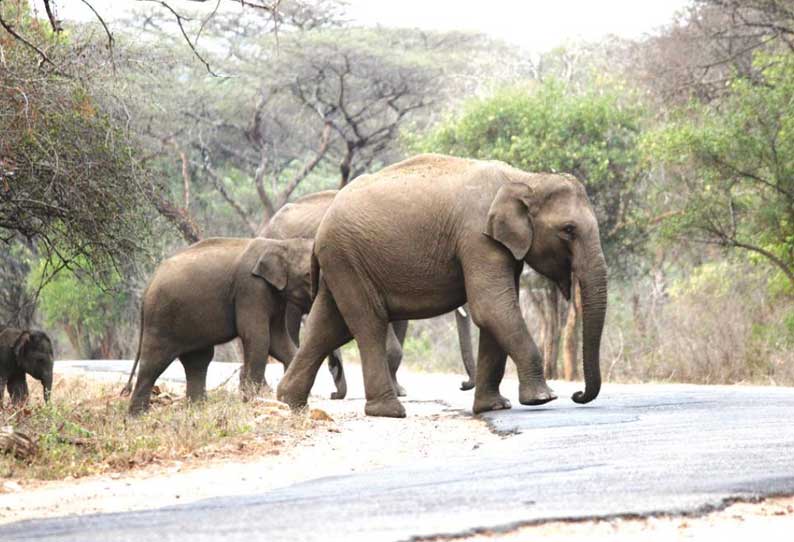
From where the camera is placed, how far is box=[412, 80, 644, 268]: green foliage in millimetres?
29172

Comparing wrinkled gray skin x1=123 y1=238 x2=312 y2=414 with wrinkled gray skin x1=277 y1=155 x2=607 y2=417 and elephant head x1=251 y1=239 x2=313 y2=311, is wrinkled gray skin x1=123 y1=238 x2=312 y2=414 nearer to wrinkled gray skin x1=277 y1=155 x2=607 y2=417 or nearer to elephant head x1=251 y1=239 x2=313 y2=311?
elephant head x1=251 y1=239 x2=313 y2=311

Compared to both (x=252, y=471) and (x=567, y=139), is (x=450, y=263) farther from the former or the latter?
(x=567, y=139)

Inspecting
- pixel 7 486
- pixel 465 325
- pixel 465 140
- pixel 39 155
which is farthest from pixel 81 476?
pixel 465 140

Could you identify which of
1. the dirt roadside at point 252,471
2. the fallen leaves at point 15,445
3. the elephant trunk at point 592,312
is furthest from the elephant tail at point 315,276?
the fallen leaves at point 15,445

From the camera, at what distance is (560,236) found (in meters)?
13.7

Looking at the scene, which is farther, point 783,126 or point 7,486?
point 783,126

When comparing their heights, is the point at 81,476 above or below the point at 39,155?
below

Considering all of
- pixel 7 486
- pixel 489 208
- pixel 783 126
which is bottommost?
pixel 7 486

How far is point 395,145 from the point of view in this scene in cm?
4203

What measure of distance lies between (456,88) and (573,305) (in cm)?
Result: 1273

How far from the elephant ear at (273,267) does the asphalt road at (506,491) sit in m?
6.58

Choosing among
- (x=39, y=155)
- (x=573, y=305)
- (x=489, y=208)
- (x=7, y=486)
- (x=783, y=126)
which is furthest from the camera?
(x=573, y=305)

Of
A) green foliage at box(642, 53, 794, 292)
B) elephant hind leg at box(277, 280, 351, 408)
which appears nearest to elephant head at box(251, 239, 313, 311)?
elephant hind leg at box(277, 280, 351, 408)

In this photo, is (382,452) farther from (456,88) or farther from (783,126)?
(456,88)
